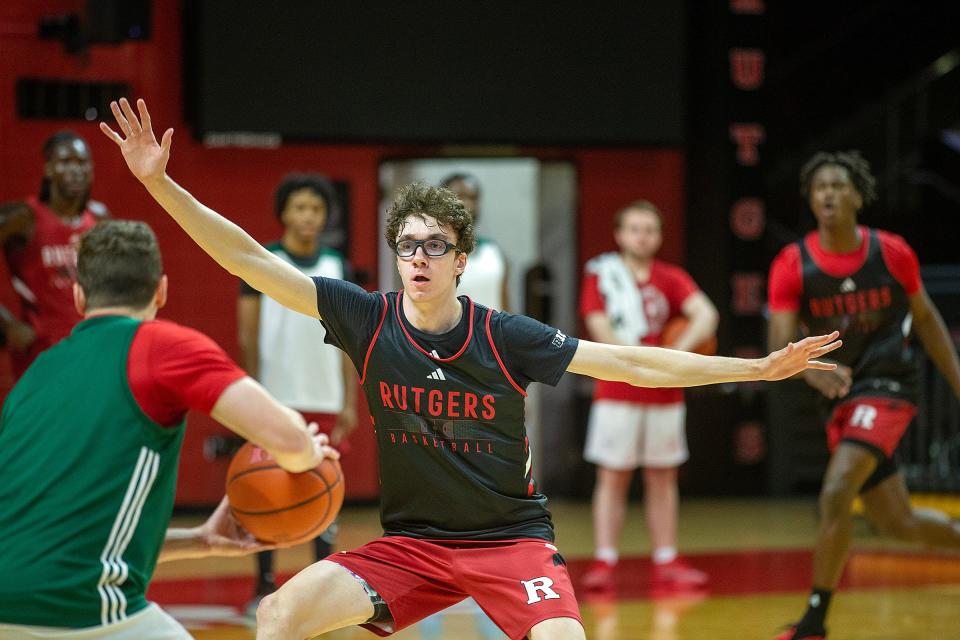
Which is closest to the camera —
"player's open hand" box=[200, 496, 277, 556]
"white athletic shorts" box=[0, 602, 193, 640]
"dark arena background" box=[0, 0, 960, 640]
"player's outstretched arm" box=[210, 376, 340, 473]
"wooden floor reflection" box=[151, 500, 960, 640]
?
"white athletic shorts" box=[0, 602, 193, 640]

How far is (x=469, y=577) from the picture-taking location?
3826mm

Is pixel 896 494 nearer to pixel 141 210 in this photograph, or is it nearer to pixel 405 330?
pixel 405 330

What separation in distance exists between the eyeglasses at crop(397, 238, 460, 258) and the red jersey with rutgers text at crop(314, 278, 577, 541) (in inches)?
9.5

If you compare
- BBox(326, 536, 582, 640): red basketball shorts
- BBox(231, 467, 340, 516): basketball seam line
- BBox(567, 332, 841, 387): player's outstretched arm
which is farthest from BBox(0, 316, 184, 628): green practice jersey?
BBox(567, 332, 841, 387): player's outstretched arm

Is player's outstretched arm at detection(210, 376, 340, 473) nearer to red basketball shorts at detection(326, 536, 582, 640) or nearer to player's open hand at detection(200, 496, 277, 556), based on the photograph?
player's open hand at detection(200, 496, 277, 556)

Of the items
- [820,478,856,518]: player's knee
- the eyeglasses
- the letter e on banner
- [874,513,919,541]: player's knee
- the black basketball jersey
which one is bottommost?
[874,513,919,541]: player's knee

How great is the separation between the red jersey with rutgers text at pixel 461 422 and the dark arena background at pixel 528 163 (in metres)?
3.44

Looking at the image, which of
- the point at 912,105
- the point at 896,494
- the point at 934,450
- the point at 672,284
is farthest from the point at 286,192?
the point at 912,105

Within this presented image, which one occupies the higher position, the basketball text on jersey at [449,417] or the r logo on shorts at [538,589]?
the basketball text on jersey at [449,417]

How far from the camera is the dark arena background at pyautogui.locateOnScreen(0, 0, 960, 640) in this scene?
9.22m

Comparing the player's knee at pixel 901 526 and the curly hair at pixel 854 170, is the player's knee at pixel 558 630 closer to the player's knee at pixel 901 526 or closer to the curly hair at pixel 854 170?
the player's knee at pixel 901 526

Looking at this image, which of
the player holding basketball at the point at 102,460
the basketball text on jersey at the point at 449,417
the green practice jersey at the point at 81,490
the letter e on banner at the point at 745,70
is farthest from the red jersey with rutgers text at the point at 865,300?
the letter e on banner at the point at 745,70

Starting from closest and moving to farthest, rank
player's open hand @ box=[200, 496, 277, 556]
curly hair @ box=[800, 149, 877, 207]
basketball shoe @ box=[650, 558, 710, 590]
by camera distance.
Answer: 1. player's open hand @ box=[200, 496, 277, 556]
2. curly hair @ box=[800, 149, 877, 207]
3. basketball shoe @ box=[650, 558, 710, 590]

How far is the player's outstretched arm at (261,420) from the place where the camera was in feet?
9.96
